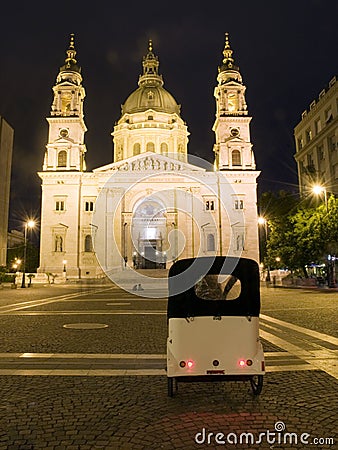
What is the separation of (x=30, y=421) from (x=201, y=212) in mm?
57955

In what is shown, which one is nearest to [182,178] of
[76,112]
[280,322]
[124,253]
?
[124,253]

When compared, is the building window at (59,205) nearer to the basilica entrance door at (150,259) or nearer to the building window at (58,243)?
the building window at (58,243)

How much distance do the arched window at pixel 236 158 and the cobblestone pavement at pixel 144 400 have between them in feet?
177

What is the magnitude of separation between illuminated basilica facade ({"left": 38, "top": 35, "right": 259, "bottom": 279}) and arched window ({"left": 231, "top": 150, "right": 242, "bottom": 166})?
0.16 meters

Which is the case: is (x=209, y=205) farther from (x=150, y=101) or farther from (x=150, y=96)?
(x=150, y=96)

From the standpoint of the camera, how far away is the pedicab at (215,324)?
16.9ft

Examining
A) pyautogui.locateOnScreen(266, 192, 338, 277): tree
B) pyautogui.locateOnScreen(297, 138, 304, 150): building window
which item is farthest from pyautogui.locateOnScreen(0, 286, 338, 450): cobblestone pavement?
pyautogui.locateOnScreen(297, 138, 304, 150): building window

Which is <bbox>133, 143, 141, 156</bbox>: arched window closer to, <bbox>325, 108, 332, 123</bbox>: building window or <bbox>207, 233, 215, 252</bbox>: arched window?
<bbox>207, 233, 215, 252</bbox>: arched window

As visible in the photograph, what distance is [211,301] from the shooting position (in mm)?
5395

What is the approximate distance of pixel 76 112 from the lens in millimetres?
60906

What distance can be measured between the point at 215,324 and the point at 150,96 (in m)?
73.1

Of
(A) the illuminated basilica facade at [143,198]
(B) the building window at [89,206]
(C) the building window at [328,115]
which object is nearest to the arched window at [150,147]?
(A) the illuminated basilica facade at [143,198]

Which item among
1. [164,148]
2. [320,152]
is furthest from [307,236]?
[164,148]

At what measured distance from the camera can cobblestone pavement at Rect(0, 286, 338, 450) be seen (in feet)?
13.4
